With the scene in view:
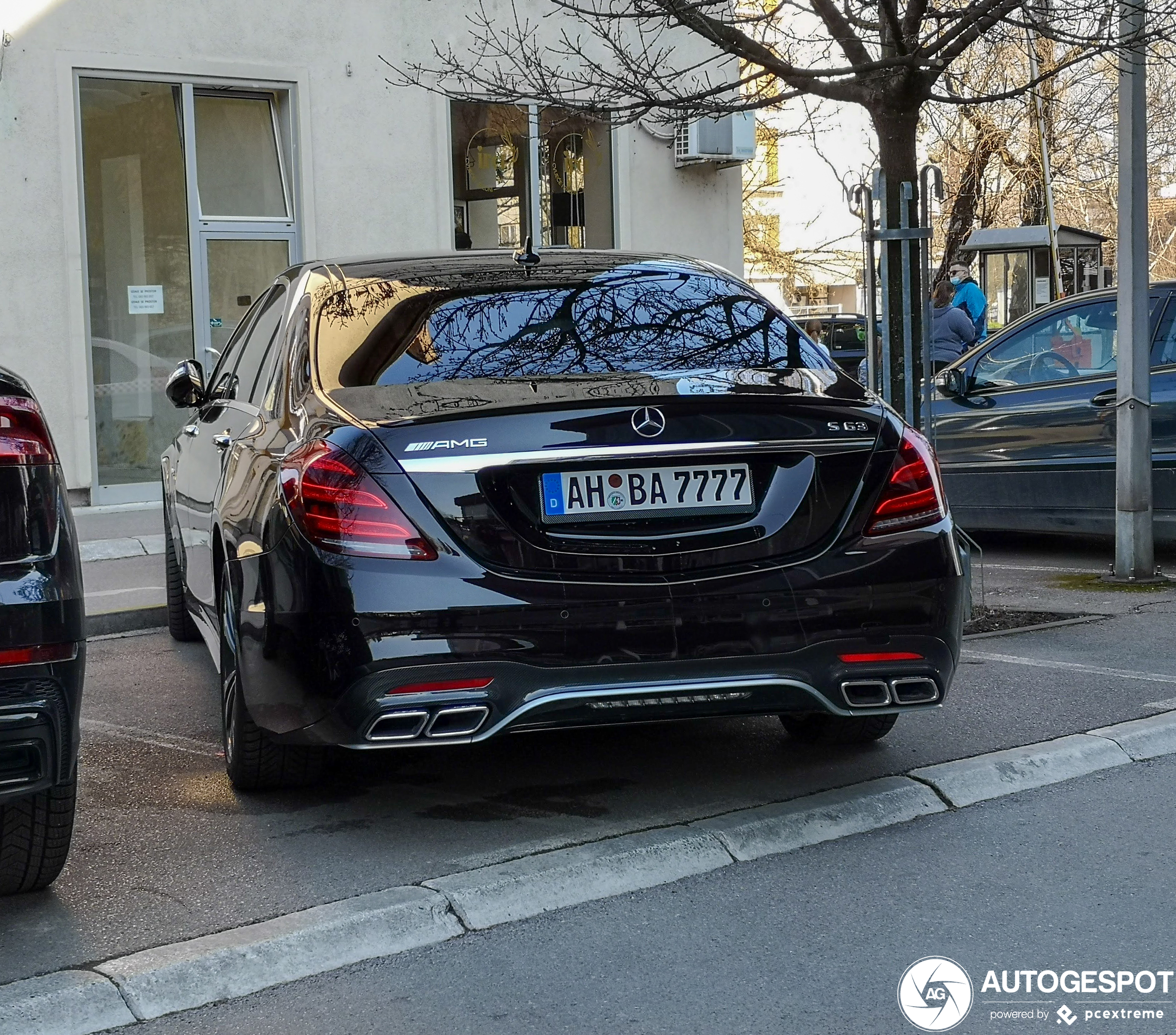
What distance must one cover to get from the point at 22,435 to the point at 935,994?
2336mm

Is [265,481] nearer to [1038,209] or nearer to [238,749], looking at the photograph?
[238,749]

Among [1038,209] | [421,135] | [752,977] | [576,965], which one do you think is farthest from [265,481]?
[1038,209]

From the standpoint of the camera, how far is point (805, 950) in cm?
367

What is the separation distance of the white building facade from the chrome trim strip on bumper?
7917 millimetres

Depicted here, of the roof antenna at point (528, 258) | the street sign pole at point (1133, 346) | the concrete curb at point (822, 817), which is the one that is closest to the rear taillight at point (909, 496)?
the concrete curb at point (822, 817)

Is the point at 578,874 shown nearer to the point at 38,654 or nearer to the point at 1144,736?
the point at 38,654

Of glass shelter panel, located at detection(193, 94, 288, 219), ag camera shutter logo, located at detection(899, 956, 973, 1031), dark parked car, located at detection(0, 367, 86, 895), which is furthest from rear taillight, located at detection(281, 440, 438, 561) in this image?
glass shelter panel, located at detection(193, 94, 288, 219)

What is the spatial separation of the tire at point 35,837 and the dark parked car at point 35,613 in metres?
0.10

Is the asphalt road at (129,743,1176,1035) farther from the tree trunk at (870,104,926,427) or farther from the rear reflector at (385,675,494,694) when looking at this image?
the tree trunk at (870,104,926,427)

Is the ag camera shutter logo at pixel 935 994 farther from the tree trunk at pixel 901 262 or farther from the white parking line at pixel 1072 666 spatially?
the tree trunk at pixel 901 262

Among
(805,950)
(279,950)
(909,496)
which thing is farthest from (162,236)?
(805,950)

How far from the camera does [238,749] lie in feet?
15.6

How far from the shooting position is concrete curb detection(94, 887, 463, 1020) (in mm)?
3430

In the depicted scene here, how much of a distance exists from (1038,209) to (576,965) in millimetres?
30839
